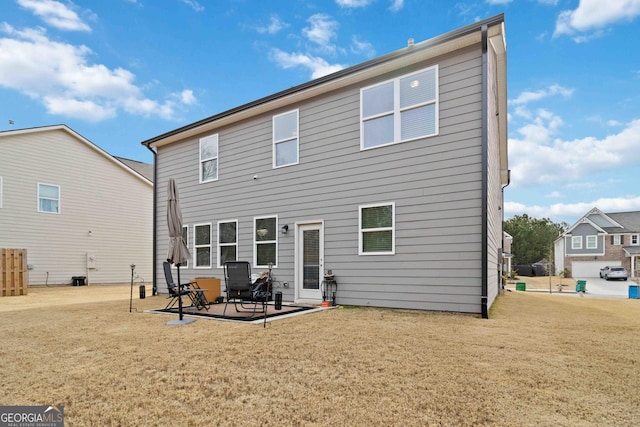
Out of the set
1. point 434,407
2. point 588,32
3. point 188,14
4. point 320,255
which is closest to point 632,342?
point 434,407

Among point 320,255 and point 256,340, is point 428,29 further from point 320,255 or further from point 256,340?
point 256,340

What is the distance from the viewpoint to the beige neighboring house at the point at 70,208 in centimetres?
1434

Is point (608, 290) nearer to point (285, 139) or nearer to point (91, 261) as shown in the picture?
point (285, 139)

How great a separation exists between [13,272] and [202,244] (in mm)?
6536

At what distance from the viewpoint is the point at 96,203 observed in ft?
55.2

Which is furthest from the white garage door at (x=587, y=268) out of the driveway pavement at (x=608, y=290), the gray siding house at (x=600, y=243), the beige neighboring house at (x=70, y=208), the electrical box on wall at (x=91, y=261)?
the electrical box on wall at (x=91, y=261)

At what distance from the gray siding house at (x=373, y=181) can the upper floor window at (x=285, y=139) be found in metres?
0.04

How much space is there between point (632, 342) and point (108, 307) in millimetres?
10002

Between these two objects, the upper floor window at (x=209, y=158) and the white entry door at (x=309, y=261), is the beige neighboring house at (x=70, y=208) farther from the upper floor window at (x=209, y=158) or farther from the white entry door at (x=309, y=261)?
the white entry door at (x=309, y=261)

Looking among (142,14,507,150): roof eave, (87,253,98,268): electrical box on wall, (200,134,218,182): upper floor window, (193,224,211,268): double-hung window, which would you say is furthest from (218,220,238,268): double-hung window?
(87,253,98,268): electrical box on wall

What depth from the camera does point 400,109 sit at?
24.6ft

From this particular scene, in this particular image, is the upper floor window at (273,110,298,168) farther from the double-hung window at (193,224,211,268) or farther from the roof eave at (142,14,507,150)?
the double-hung window at (193,224,211,268)

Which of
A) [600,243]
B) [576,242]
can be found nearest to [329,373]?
[576,242]

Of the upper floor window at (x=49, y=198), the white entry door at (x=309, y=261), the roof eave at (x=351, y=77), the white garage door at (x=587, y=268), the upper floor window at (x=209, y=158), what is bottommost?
the white garage door at (x=587, y=268)
